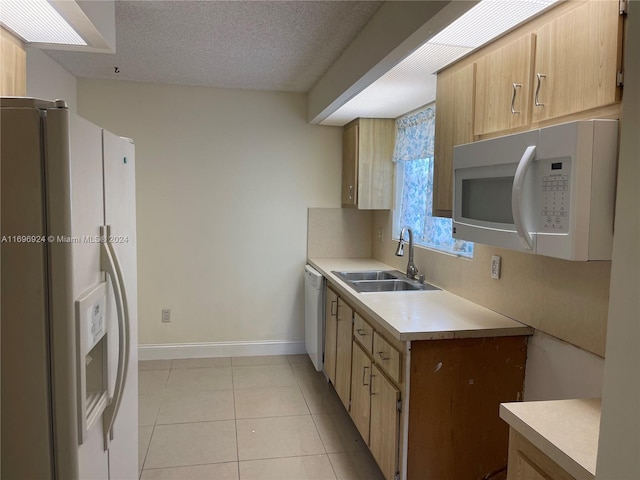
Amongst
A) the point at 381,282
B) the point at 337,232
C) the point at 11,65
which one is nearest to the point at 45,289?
the point at 11,65

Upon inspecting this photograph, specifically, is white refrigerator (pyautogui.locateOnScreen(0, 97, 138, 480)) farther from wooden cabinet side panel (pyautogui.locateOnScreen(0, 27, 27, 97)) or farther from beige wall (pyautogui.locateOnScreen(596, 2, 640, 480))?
beige wall (pyautogui.locateOnScreen(596, 2, 640, 480))

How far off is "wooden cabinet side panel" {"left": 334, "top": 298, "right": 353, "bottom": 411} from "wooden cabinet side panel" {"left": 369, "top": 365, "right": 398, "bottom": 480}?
48cm

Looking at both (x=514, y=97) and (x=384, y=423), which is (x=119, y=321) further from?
(x=514, y=97)

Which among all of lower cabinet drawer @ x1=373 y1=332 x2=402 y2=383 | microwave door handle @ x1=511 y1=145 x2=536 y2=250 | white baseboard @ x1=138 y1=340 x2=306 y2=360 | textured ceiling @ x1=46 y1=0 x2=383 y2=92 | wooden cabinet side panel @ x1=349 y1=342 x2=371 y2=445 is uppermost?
textured ceiling @ x1=46 y1=0 x2=383 y2=92

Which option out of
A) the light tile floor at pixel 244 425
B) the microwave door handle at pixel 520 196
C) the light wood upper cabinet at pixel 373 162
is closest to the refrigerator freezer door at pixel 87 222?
the light tile floor at pixel 244 425

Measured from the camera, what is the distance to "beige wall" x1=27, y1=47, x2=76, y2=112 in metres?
2.95

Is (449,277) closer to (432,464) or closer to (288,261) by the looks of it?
(432,464)

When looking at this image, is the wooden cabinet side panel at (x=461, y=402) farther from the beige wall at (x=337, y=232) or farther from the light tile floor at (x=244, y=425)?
the beige wall at (x=337, y=232)

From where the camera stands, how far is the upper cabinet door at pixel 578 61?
1322 millimetres

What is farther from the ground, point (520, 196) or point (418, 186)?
point (418, 186)

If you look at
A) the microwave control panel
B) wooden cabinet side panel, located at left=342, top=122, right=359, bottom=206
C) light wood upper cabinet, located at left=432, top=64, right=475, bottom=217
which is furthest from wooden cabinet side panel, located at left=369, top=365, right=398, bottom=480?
wooden cabinet side panel, located at left=342, top=122, right=359, bottom=206

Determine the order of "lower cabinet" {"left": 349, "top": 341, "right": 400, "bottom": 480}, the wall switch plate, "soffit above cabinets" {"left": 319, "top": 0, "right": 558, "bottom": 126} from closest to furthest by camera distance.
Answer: "soffit above cabinets" {"left": 319, "top": 0, "right": 558, "bottom": 126}, "lower cabinet" {"left": 349, "top": 341, "right": 400, "bottom": 480}, the wall switch plate

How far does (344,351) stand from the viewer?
301cm

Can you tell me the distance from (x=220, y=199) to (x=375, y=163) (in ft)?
4.51
